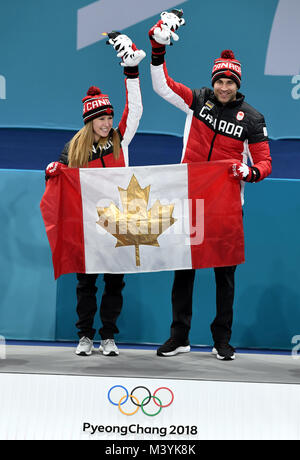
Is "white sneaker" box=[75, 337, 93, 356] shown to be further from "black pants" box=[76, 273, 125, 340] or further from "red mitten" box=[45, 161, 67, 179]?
"red mitten" box=[45, 161, 67, 179]

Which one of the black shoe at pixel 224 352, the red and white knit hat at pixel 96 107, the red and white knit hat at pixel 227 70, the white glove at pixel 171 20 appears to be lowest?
the black shoe at pixel 224 352

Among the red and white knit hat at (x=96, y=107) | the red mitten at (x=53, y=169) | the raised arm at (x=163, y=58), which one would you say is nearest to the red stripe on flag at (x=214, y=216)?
the raised arm at (x=163, y=58)

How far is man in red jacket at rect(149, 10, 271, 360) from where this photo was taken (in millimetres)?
3324

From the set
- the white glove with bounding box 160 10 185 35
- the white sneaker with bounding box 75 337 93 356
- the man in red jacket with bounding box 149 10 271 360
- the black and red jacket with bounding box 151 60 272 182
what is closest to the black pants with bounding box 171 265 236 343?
the man in red jacket with bounding box 149 10 271 360

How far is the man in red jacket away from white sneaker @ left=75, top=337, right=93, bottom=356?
0.37 metres

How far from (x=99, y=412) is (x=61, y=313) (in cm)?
123

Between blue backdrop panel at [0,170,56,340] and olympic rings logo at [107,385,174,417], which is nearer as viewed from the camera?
olympic rings logo at [107,385,174,417]

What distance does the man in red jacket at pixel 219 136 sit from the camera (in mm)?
3324

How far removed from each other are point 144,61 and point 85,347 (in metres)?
2.54

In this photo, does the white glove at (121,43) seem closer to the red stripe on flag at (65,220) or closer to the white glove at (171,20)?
the white glove at (171,20)

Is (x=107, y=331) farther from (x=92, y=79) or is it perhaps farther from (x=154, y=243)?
(x=92, y=79)

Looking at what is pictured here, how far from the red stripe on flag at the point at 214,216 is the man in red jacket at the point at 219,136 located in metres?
0.07

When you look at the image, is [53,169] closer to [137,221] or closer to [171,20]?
[137,221]

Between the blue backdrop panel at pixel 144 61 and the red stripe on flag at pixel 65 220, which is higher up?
the blue backdrop panel at pixel 144 61
